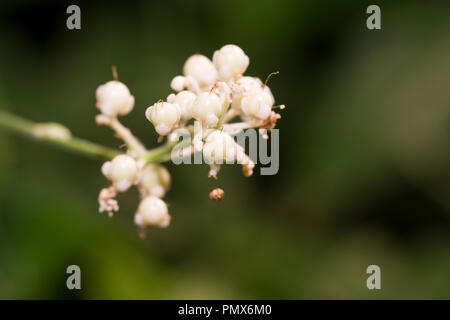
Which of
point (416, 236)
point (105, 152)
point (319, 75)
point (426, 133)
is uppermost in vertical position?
point (319, 75)

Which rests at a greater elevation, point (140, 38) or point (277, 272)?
point (140, 38)

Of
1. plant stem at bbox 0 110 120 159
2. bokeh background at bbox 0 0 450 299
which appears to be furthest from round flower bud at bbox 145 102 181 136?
bokeh background at bbox 0 0 450 299

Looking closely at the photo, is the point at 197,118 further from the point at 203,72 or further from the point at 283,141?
the point at 283,141

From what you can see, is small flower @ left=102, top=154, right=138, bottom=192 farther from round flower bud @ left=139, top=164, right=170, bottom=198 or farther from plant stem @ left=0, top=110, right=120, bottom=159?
plant stem @ left=0, top=110, right=120, bottom=159

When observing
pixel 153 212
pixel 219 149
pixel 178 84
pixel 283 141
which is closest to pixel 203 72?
pixel 178 84

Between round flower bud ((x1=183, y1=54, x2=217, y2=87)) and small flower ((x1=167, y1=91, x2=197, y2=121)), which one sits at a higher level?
round flower bud ((x1=183, y1=54, x2=217, y2=87))

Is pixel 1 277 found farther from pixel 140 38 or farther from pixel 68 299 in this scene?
pixel 140 38

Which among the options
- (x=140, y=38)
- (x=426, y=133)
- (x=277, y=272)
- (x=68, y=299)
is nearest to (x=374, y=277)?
(x=277, y=272)
